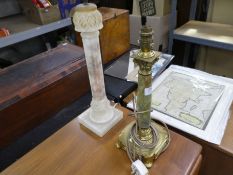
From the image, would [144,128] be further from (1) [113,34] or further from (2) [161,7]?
(2) [161,7]

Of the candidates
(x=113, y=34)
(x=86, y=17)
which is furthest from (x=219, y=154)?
(x=113, y=34)

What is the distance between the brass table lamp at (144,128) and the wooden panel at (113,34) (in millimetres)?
551

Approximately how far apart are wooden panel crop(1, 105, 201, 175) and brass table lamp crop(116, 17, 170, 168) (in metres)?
0.03

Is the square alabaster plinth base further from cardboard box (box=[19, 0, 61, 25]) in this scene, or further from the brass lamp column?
cardboard box (box=[19, 0, 61, 25])

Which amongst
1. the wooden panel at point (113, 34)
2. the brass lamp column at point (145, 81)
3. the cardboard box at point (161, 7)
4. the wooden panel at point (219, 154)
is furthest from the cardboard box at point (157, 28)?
the brass lamp column at point (145, 81)

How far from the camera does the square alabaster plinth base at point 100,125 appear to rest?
595 mm

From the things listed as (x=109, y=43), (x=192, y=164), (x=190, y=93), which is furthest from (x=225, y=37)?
(x=192, y=164)

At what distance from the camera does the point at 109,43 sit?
1.03 meters

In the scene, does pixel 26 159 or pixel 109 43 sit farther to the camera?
pixel 109 43

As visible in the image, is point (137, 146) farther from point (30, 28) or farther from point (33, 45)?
point (33, 45)

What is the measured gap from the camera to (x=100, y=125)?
61 cm

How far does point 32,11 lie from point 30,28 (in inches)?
4.8

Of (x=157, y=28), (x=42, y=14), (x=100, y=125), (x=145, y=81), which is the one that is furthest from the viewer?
(x=157, y=28)

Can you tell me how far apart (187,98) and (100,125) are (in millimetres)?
363
